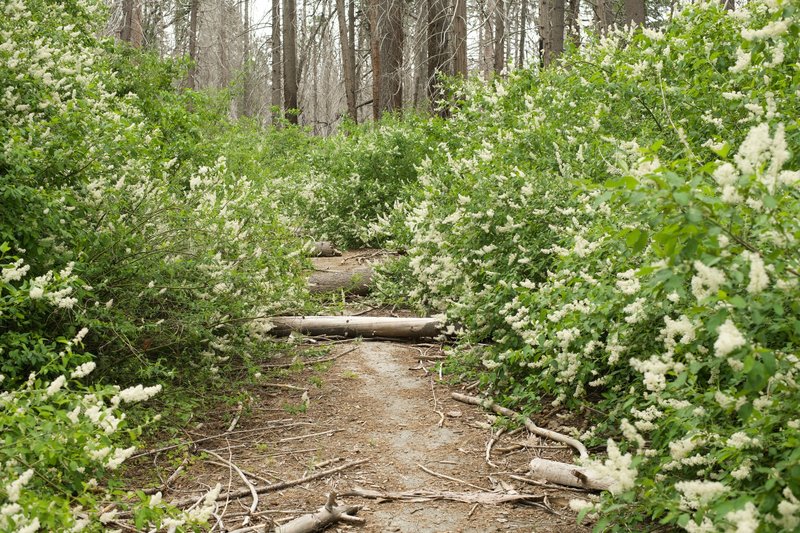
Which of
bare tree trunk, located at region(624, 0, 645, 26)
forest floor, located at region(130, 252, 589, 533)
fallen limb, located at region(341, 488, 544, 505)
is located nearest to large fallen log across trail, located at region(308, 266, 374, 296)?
forest floor, located at region(130, 252, 589, 533)

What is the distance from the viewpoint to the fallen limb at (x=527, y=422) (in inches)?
180

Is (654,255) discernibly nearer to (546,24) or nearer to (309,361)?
(309,361)

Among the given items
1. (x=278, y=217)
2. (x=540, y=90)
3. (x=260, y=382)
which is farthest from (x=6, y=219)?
(x=540, y=90)

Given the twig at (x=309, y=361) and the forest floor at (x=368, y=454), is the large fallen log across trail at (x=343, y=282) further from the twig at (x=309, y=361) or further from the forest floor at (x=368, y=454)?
the forest floor at (x=368, y=454)

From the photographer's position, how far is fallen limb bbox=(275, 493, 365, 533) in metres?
3.76

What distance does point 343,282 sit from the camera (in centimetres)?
942

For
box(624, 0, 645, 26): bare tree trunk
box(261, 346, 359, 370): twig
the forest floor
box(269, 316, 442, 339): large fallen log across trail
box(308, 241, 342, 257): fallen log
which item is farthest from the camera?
box(624, 0, 645, 26): bare tree trunk

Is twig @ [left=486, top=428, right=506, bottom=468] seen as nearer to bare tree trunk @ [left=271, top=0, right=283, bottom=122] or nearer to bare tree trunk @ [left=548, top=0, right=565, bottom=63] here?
bare tree trunk @ [left=548, top=0, right=565, bottom=63]

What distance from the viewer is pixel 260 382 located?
628cm

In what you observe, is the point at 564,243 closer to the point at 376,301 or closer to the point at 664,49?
the point at 664,49

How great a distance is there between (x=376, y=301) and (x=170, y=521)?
20.7 feet

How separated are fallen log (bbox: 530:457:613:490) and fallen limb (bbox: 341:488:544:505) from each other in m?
0.18

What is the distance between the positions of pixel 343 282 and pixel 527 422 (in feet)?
15.5

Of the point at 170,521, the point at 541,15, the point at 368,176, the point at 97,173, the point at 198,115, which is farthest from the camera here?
the point at 541,15
